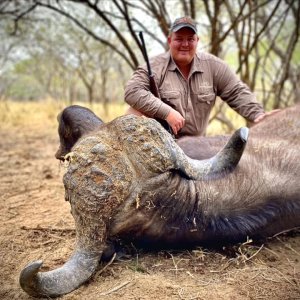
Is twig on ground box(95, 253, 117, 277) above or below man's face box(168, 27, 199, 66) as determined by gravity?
below

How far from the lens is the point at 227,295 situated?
94.3 inches

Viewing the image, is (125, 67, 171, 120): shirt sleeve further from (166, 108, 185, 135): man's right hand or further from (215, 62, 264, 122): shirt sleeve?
(215, 62, 264, 122): shirt sleeve

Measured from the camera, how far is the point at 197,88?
14.0 ft

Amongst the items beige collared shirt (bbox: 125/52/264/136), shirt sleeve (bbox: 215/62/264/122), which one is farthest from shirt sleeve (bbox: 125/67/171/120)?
shirt sleeve (bbox: 215/62/264/122)

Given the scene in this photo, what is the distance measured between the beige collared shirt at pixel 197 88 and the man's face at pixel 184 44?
0.10m

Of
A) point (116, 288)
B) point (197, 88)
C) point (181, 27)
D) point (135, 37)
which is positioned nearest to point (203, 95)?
point (197, 88)

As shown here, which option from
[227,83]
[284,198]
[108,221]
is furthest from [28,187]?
[284,198]

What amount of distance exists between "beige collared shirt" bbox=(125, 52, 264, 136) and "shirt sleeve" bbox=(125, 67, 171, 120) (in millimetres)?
10

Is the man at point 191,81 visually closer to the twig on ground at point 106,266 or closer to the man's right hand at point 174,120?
the man's right hand at point 174,120

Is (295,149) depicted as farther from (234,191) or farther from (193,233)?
(193,233)

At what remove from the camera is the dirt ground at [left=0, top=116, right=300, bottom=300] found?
2.43m

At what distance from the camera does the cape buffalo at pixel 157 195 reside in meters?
2.28

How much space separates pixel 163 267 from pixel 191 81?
2130 mm

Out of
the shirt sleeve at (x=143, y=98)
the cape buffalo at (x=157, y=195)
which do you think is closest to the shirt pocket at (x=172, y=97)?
the shirt sleeve at (x=143, y=98)
